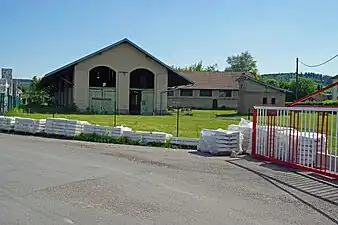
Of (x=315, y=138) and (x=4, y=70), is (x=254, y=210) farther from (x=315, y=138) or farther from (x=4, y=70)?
(x=4, y=70)

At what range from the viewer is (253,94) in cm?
5972

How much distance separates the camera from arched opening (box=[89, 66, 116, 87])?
4847 centimetres

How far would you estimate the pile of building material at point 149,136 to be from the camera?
1677 centimetres

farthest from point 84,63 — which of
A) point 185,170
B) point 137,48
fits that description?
point 185,170

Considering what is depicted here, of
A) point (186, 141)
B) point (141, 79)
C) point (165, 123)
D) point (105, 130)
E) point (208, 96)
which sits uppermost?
point (141, 79)

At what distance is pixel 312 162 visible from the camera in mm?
11656

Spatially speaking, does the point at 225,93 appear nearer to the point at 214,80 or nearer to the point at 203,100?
the point at 214,80

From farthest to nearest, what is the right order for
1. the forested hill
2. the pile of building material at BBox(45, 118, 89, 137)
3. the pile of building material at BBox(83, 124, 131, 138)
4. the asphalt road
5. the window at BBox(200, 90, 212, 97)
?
1. the forested hill
2. the window at BBox(200, 90, 212, 97)
3. the pile of building material at BBox(45, 118, 89, 137)
4. the pile of building material at BBox(83, 124, 131, 138)
5. the asphalt road

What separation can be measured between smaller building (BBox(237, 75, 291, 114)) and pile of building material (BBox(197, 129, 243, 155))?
44.5m

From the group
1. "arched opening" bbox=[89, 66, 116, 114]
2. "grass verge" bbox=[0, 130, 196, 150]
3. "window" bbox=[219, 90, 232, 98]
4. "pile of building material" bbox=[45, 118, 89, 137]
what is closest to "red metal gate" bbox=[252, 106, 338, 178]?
"grass verge" bbox=[0, 130, 196, 150]

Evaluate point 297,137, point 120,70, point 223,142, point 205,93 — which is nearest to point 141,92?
point 120,70

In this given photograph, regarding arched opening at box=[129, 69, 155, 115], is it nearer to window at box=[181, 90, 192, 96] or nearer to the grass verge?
window at box=[181, 90, 192, 96]

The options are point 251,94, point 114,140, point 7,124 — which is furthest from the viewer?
point 251,94

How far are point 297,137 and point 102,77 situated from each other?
39.6 metres
